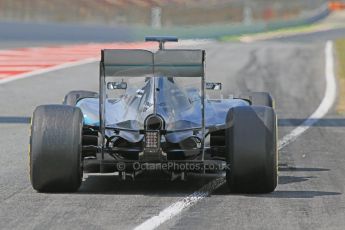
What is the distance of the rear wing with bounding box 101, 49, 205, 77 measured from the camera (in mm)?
10336

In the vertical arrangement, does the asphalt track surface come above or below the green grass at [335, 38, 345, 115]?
below

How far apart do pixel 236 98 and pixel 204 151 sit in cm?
208

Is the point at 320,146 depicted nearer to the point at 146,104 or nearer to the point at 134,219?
the point at 146,104

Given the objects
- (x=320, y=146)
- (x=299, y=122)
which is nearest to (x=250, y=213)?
(x=320, y=146)

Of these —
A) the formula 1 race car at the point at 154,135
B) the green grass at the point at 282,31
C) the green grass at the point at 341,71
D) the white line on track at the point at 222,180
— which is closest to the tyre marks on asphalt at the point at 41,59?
the green grass at the point at 341,71

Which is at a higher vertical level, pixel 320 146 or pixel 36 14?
pixel 36 14

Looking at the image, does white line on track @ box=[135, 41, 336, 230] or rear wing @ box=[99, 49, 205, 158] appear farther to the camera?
rear wing @ box=[99, 49, 205, 158]

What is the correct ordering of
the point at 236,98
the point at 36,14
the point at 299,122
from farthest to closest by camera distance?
the point at 36,14, the point at 299,122, the point at 236,98

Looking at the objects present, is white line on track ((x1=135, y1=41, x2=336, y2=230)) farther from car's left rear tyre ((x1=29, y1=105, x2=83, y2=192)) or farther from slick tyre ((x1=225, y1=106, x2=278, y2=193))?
car's left rear tyre ((x1=29, y1=105, x2=83, y2=192))

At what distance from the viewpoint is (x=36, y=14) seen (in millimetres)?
39750

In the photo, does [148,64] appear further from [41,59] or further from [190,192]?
[41,59]

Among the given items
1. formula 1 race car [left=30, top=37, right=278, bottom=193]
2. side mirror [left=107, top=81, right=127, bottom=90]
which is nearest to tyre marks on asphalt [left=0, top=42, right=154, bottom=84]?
side mirror [left=107, top=81, right=127, bottom=90]

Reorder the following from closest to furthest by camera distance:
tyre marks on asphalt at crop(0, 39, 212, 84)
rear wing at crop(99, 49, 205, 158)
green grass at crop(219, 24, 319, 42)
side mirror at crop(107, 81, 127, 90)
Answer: rear wing at crop(99, 49, 205, 158), side mirror at crop(107, 81, 127, 90), tyre marks on asphalt at crop(0, 39, 212, 84), green grass at crop(219, 24, 319, 42)

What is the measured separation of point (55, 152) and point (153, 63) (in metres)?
1.30
